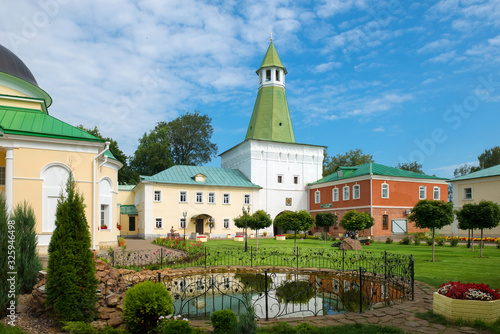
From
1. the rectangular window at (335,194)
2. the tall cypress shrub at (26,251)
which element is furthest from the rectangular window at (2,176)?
the rectangular window at (335,194)

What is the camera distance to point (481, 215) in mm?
18109

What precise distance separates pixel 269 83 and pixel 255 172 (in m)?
11.9

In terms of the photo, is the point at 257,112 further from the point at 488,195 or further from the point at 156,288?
the point at 156,288

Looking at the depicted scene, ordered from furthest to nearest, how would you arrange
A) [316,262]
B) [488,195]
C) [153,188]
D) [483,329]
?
[153,188] < [488,195] < [316,262] < [483,329]

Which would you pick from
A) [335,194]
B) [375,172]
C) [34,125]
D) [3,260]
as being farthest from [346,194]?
[3,260]

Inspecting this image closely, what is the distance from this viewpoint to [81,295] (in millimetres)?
6180

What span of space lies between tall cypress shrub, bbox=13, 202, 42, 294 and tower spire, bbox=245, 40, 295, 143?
34.2 m

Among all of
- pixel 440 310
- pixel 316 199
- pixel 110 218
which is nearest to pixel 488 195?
pixel 316 199

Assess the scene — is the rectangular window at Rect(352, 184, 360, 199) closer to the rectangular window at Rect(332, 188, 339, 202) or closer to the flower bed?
the rectangular window at Rect(332, 188, 339, 202)

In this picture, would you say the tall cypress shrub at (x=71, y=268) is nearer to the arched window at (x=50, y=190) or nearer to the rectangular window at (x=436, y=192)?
the arched window at (x=50, y=190)

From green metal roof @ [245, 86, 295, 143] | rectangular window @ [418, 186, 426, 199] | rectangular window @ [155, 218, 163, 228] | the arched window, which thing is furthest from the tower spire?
the arched window

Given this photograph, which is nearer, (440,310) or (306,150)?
(440,310)

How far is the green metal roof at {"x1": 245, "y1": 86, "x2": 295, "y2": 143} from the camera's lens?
41.6 meters

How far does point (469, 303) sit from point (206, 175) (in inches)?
1292
